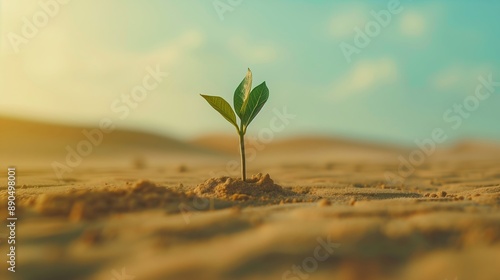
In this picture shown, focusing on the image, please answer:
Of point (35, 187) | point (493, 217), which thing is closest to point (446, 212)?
point (493, 217)

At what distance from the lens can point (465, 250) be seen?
2.05 meters

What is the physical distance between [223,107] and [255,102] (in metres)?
0.26

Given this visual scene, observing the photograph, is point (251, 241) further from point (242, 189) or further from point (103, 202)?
point (242, 189)

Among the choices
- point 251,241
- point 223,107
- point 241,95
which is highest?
point 241,95

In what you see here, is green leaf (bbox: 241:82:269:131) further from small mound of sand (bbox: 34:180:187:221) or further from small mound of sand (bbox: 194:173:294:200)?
small mound of sand (bbox: 34:180:187:221)

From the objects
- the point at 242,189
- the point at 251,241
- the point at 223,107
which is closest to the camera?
the point at 251,241

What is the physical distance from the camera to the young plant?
3.78m

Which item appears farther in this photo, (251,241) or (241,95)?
(241,95)

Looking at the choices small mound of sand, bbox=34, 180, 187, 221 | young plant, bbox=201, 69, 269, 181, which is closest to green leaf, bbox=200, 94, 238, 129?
young plant, bbox=201, 69, 269, 181

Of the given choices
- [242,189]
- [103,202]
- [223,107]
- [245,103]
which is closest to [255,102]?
[245,103]

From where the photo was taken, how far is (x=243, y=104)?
3.82 meters

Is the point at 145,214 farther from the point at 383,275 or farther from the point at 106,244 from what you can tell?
the point at 383,275

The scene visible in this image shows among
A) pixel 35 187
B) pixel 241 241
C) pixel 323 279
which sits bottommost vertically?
pixel 323 279

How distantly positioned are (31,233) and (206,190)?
60.6 inches
